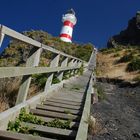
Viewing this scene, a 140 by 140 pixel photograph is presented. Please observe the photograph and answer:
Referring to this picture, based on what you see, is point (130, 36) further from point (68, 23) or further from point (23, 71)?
point (23, 71)

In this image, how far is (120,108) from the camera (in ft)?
39.1

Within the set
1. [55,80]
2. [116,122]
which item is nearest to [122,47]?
[55,80]

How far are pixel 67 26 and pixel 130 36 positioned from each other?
17.8m

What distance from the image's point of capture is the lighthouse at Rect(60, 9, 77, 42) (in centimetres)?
5259

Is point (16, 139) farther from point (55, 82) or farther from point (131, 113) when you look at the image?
point (131, 113)

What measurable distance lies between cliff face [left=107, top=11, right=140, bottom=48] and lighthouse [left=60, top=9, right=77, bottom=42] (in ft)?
35.6

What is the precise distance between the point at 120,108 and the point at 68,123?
20.9 ft

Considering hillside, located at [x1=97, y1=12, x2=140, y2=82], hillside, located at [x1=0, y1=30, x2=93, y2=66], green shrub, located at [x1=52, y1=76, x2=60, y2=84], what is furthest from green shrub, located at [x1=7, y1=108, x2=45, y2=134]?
hillside, located at [x1=0, y1=30, x2=93, y2=66]

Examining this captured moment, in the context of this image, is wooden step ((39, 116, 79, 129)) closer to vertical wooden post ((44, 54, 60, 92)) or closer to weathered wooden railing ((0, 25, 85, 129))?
weathered wooden railing ((0, 25, 85, 129))

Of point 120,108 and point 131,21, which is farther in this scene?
point 131,21

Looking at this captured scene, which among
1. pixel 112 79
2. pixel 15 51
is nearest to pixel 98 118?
pixel 112 79

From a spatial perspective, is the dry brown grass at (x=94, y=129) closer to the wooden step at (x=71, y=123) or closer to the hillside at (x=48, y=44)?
the wooden step at (x=71, y=123)

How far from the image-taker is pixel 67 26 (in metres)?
54.9

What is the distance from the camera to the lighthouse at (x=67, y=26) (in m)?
52.6
